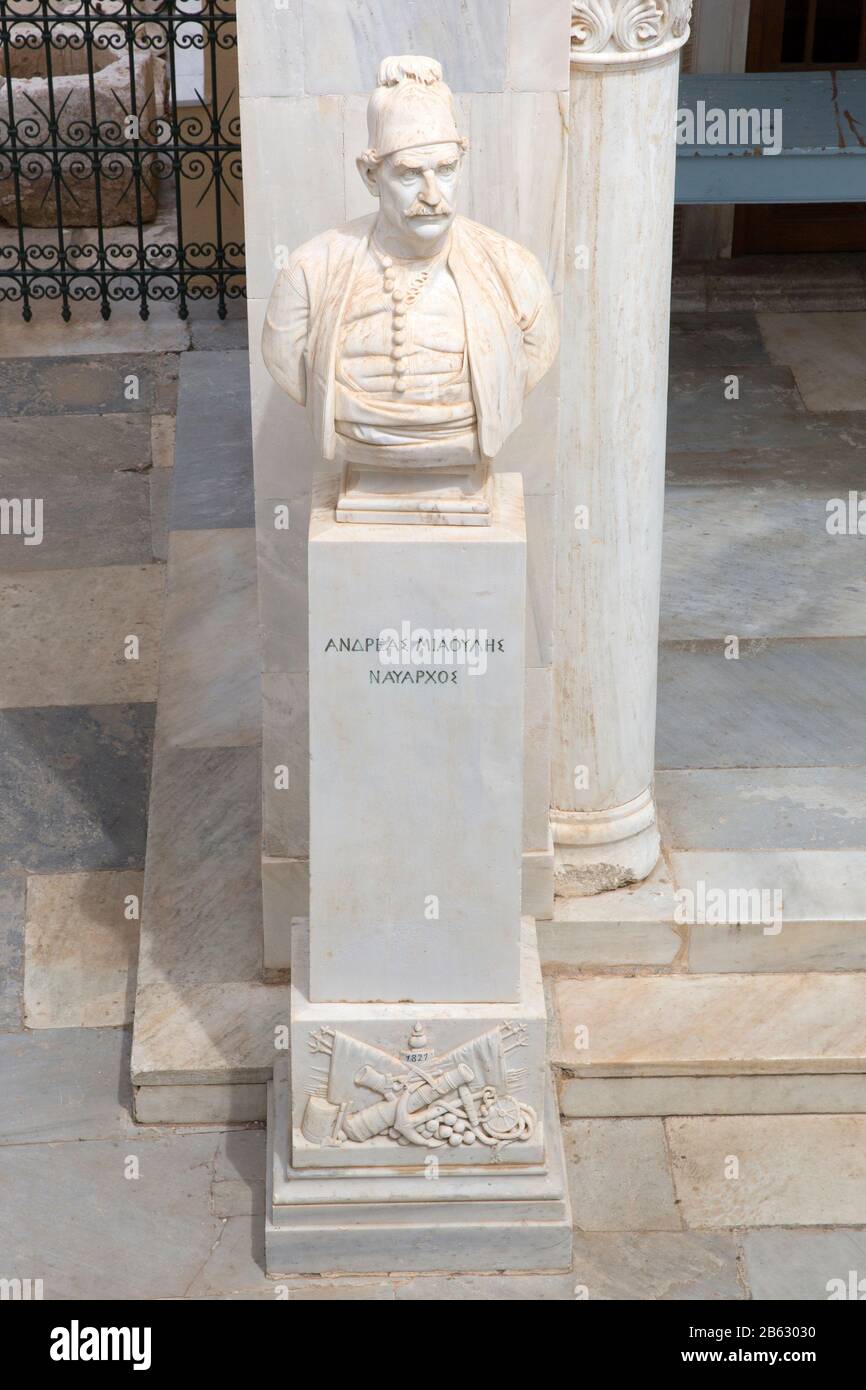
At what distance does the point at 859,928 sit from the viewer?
19.5ft

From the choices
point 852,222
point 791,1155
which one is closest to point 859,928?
point 791,1155

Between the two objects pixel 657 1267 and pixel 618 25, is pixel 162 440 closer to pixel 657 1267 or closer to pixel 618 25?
pixel 618 25

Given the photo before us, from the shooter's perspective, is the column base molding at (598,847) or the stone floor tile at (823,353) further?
the stone floor tile at (823,353)

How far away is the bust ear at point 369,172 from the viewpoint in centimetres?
430

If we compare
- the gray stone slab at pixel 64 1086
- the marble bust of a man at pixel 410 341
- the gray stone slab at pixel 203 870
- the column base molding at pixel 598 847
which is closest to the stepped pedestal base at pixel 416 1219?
the gray stone slab at pixel 64 1086

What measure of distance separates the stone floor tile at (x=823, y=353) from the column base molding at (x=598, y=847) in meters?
3.97

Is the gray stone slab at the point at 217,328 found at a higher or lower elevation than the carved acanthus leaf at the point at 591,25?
lower

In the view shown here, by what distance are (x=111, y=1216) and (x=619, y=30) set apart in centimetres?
340

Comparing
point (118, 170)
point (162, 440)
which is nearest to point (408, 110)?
point (162, 440)

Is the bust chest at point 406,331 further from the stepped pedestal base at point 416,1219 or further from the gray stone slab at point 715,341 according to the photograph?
the gray stone slab at point 715,341

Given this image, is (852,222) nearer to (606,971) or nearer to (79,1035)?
(606,971)

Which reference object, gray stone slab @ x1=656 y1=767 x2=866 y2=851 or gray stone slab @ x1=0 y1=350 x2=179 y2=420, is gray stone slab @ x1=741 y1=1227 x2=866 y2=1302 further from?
gray stone slab @ x1=0 y1=350 x2=179 y2=420

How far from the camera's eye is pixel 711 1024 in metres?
5.83

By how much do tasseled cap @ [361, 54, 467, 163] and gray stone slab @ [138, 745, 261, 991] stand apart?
8.69 feet
